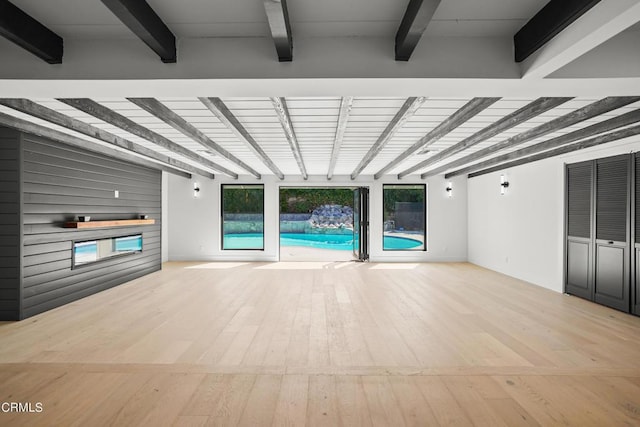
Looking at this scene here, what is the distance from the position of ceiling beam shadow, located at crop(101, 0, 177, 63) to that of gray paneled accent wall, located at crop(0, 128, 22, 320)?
3.34m

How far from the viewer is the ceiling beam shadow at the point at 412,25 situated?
1767 millimetres

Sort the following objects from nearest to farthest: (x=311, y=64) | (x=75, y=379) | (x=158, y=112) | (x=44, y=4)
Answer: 1. (x=44, y=4)
2. (x=311, y=64)
3. (x=75, y=379)
4. (x=158, y=112)

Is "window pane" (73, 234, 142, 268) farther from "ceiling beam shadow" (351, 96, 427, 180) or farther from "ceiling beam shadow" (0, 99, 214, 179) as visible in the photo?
"ceiling beam shadow" (351, 96, 427, 180)

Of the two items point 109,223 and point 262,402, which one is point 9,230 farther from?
point 262,402

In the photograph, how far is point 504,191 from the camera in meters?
7.49

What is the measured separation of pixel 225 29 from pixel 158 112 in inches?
66.9

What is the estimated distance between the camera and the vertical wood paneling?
4.53m

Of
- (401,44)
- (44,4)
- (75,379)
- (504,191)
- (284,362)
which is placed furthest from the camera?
(504,191)

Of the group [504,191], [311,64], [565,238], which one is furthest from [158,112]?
[504,191]

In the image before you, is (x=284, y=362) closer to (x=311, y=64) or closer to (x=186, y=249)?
(x=311, y=64)

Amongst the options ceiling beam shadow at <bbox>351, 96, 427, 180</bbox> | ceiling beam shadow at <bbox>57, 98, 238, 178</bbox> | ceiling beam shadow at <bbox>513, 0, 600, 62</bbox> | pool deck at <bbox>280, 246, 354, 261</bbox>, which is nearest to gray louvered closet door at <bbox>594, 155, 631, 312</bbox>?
ceiling beam shadow at <bbox>351, 96, 427, 180</bbox>

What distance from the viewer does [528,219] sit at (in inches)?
267

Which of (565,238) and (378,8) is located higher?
(378,8)

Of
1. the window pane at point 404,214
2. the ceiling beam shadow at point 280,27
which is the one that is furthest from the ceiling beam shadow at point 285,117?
the window pane at point 404,214
